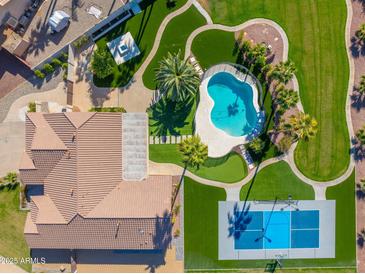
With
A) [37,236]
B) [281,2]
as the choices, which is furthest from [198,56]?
[37,236]

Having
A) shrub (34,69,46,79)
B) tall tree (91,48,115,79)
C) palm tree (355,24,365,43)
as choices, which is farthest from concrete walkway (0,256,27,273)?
palm tree (355,24,365,43)

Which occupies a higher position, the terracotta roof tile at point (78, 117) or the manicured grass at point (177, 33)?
the manicured grass at point (177, 33)

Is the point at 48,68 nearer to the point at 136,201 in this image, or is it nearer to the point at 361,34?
the point at 136,201

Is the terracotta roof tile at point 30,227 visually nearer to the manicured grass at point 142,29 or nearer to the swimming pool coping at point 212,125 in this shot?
the manicured grass at point 142,29

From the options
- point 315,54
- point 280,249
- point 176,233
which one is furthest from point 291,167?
point 176,233


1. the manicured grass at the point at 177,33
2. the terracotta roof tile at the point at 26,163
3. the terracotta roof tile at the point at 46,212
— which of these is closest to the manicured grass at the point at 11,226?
the terracotta roof tile at the point at 46,212

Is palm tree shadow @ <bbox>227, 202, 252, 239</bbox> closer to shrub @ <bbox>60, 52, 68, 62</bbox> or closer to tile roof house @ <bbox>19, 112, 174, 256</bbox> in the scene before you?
tile roof house @ <bbox>19, 112, 174, 256</bbox>
